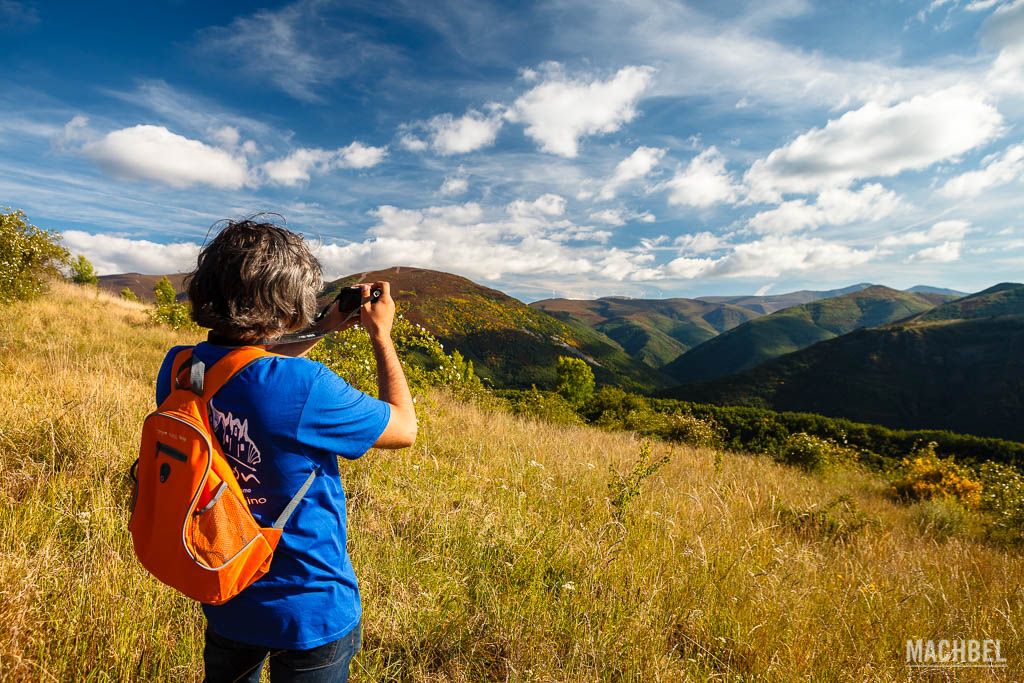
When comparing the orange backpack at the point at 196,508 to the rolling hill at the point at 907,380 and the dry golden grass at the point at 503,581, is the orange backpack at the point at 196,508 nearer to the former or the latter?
the dry golden grass at the point at 503,581

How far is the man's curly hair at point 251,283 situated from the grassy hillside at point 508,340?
139895mm

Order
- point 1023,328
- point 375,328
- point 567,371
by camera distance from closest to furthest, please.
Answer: point 375,328 → point 567,371 → point 1023,328

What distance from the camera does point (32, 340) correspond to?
755 centimetres

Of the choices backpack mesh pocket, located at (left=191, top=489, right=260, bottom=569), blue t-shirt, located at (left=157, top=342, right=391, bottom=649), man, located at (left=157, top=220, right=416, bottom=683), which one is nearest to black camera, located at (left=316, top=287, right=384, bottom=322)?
man, located at (left=157, top=220, right=416, bottom=683)

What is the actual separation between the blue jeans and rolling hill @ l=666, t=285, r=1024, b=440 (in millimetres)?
118542

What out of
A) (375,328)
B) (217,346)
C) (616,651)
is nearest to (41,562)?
(217,346)

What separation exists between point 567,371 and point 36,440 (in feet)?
139

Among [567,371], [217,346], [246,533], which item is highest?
[217,346]

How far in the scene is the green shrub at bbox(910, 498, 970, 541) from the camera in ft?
24.3

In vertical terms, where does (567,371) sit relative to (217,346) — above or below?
below

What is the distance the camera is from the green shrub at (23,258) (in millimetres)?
12195

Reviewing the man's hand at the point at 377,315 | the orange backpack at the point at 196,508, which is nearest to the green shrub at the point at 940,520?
the man's hand at the point at 377,315

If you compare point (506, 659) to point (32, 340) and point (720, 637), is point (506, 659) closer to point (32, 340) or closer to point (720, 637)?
point (720, 637)

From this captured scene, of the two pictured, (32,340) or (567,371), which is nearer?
(32,340)
